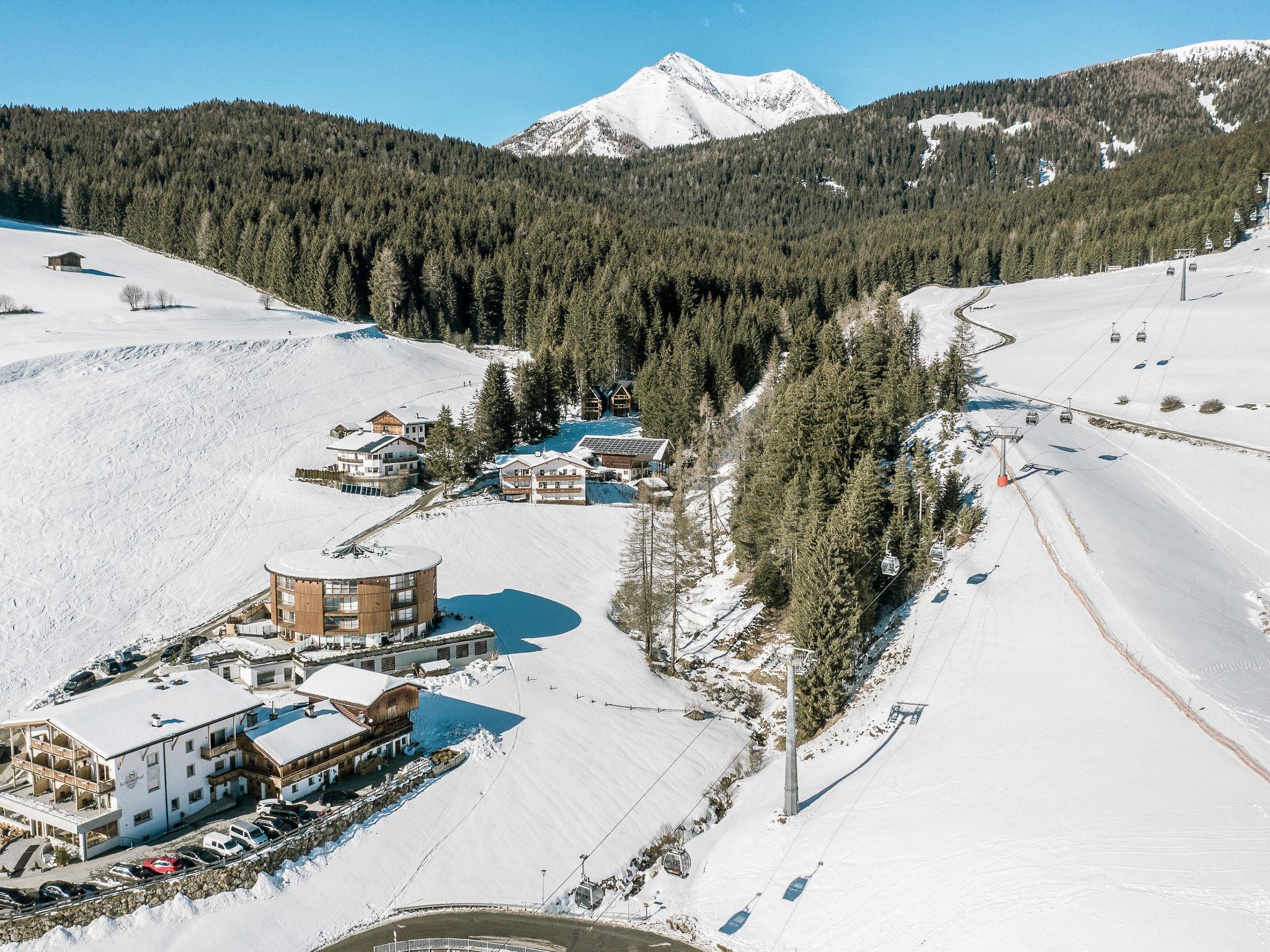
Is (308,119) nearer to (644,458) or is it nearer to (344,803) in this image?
(644,458)

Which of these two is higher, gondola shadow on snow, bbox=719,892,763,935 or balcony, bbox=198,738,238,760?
balcony, bbox=198,738,238,760

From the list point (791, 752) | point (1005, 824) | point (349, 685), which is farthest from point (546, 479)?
point (1005, 824)

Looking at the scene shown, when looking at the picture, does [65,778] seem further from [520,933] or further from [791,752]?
[791,752]

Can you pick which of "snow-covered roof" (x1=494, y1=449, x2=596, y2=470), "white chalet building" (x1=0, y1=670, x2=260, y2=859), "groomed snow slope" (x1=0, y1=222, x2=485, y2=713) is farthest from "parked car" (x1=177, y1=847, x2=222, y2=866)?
"snow-covered roof" (x1=494, y1=449, x2=596, y2=470)

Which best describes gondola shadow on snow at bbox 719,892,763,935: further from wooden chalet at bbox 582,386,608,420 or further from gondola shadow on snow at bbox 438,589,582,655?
wooden chalet at bbox 582,386,608,420

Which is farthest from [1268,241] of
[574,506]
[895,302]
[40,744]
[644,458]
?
[40,744]
